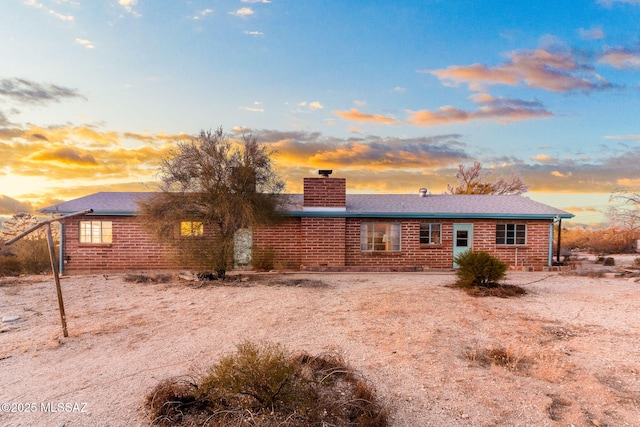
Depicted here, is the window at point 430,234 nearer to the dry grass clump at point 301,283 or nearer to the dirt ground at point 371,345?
the dirt ground at point 371,345

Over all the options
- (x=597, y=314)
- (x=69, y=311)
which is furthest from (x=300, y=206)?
(x=597, y=314)

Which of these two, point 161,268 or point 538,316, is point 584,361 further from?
point 161,268

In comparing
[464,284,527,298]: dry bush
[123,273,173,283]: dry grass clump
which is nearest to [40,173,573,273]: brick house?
[123,273,173,283]: dry grass clump

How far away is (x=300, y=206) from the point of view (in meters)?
16.8

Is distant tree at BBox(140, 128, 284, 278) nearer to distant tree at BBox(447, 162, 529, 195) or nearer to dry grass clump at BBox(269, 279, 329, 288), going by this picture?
dry grass clump at BBox(269, 279, 329, 288)

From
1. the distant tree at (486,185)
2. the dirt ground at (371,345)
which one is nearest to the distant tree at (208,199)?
the dirt ground at (371,345)

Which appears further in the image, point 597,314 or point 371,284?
point 371,284

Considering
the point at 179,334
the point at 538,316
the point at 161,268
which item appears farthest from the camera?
the point at 161,268

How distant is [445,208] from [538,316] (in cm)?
897

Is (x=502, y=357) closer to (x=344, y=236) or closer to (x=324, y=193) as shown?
(x=344, y=236)

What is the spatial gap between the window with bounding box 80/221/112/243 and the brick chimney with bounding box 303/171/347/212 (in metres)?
8.22

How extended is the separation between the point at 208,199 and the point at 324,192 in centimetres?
548

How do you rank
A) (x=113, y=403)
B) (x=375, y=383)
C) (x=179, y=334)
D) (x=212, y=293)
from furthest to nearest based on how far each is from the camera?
(x=212, y=293) < (x=179, y=334) < (x=375, y=383) < (x=113, y=403)

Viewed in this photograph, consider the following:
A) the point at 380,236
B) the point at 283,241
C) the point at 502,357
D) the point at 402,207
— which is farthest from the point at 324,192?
the point at 502,357
